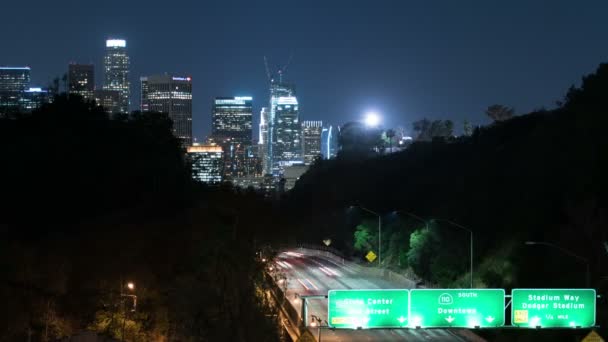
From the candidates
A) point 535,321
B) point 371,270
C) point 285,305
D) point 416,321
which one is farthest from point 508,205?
point 416,321

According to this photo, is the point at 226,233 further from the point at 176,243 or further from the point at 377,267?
the point at 377,267

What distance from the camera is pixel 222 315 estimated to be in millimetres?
43281

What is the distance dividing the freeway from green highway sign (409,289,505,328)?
8067mm

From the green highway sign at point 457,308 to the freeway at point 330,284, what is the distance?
26.5 ft

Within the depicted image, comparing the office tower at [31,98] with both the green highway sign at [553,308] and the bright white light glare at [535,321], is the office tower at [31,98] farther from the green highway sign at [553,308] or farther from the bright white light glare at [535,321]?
the bright white light glare at [535,321]

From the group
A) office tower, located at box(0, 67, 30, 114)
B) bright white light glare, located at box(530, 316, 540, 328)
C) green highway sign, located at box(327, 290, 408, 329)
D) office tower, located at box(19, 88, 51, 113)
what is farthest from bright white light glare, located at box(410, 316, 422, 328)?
office tower, located at box(0, 67, 30, 114)

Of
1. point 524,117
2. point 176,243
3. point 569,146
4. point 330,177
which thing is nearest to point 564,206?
point 569,146

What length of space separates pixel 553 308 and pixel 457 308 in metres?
3.48

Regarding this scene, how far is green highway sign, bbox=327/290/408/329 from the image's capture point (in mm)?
31047

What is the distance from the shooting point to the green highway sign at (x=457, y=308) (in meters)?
31.0

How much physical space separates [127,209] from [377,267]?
115 ft

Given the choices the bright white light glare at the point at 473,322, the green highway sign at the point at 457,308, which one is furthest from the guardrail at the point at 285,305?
the bright white light glare at the point at 473,322

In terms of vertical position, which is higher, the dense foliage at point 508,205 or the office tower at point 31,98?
the office tower at point 31,98

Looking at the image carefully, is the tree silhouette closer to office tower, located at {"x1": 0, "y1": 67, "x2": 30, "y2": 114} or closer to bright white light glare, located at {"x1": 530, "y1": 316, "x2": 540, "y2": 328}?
office tower, located at {"x1": 0, "y1": 67, "x2": 30, "y2": 114}
